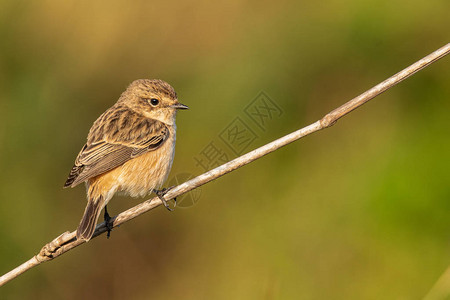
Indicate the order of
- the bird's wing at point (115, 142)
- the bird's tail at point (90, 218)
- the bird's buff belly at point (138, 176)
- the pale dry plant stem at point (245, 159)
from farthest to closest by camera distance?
the bird's buff belly at point (138, 176)
the bird's wing at point (115, 142)
the bird's tail at point (90, 218)
the pale dry plant stem at point (245, 159)

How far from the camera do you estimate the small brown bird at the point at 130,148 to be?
15.3 ft

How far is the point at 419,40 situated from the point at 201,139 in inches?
106

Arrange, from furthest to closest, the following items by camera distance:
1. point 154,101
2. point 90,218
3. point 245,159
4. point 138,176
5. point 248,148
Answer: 1. point 248,148
2. point 154,101
3. point 138,176
4. point 90,218
5. point 245,159

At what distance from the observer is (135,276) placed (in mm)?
6422

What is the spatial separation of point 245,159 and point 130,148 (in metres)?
1.52

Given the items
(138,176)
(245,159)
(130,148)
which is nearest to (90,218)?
(138,176)

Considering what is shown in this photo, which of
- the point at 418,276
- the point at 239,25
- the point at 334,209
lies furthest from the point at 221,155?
the point at 418,276

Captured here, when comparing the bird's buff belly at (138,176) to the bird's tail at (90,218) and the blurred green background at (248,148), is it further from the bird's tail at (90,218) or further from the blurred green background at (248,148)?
the blurred green background at (248,148)

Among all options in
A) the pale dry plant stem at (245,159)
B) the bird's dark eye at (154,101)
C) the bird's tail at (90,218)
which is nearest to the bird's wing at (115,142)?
the bird's dark eye at (154,101)

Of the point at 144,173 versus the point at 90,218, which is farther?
the point at 144,173

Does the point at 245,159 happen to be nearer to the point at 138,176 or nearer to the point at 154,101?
the point at 138,176

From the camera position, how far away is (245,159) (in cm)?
377

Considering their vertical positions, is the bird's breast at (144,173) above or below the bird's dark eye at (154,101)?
below

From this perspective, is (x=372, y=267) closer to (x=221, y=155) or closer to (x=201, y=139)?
(x=221, y=155)
